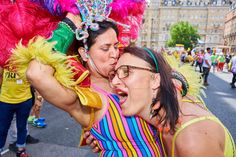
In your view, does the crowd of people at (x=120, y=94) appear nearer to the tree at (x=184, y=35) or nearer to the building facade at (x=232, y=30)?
the building facade at (x=232, y=30)

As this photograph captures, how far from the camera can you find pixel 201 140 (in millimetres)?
1184

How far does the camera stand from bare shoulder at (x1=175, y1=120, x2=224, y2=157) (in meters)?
1.17

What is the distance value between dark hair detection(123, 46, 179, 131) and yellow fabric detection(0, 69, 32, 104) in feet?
7.65

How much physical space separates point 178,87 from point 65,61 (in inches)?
25.1

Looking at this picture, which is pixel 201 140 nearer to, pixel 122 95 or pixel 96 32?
pixel 122 95

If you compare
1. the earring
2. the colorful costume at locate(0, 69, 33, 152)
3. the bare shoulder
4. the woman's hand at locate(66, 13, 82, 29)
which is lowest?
the colorful costume at locate(0, 69, 33, 152)

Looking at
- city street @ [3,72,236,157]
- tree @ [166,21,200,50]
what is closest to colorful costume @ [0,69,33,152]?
city street @ [3,72,236,157]

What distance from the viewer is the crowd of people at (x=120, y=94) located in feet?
4.10

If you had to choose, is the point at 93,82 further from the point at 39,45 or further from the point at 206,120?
the point at 206,120

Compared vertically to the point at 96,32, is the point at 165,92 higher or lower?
lower

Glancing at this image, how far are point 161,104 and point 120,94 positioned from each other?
0.76ft

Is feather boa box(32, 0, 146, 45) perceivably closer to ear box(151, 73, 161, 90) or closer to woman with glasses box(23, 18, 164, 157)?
woman with glasses box(23, 18, 164, 157)

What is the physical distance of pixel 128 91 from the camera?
139cm

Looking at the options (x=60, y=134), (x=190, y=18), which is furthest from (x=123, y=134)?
(x=190, y=18)
